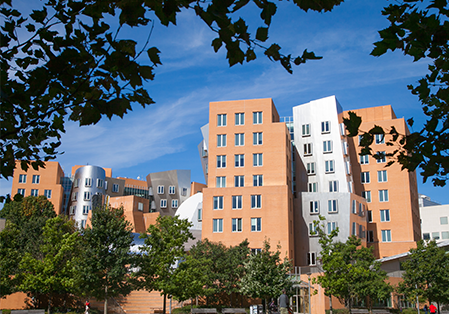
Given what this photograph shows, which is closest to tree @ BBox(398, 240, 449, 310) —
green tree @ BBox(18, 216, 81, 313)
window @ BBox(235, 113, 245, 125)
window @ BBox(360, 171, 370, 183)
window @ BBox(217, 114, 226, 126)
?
window @ BBox(360, 171, 370, 183)

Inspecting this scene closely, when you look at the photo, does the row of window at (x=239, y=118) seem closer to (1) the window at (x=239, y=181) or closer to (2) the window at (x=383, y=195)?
(1) the window at (x=239, y=181)

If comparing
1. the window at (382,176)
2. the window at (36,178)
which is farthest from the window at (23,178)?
the window at (382,176)

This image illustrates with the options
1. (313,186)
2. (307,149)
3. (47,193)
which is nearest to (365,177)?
(313,186)

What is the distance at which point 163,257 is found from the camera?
37.3 meters

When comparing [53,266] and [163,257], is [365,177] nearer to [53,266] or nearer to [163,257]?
[163,257]

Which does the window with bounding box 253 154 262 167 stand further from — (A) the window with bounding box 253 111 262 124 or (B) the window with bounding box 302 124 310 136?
(B) the window with bounding box 302 124 310 136

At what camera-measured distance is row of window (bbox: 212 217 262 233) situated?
56.2 m

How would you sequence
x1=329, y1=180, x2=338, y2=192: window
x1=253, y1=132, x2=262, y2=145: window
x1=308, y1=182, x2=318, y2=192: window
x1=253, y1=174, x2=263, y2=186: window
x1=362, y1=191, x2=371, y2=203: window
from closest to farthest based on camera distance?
x1=253, y1=174, x2=263, y2=186: window < x1=253, y1=132, x2=262, y2=145: window < x1=329, y1=180, x2=338, y2=192: window < x1=308, y1=182, x2=318, y2=192: window < x1=362, y1=191, x2=371, y2=203: window

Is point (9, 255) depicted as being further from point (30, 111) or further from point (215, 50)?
point (215, 50)

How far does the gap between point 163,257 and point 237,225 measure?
20.7 m

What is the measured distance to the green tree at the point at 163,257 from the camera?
36.8 m

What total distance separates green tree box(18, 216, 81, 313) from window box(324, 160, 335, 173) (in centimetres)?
3845

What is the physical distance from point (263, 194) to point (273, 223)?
401 centimetres

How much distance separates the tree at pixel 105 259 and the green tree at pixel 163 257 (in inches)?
58.1
